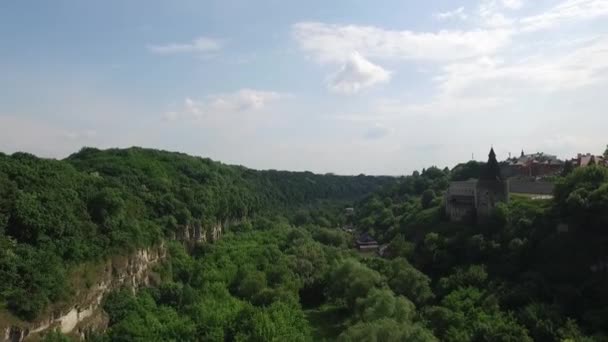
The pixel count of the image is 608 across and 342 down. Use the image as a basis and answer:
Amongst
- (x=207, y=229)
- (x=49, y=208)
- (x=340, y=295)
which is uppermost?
(x=49, y=208)

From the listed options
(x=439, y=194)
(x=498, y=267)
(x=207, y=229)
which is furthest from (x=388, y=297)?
(x=439, y=194)

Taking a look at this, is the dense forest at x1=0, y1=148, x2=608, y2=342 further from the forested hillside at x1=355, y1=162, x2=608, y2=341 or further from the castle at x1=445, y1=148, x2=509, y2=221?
the castle at x1=445, y1=148, x2=509, y2=221

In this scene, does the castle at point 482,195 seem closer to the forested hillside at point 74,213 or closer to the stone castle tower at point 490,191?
the stone castle tower at point 490,191

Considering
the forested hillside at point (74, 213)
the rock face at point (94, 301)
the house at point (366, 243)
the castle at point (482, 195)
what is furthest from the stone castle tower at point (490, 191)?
the rock face at point (94, 301)

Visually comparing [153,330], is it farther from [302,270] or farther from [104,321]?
[302,270]

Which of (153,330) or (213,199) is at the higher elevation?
(213,199)

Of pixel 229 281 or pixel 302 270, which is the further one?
pixel 302 270

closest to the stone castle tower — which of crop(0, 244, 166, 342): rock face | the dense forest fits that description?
the dense forest
